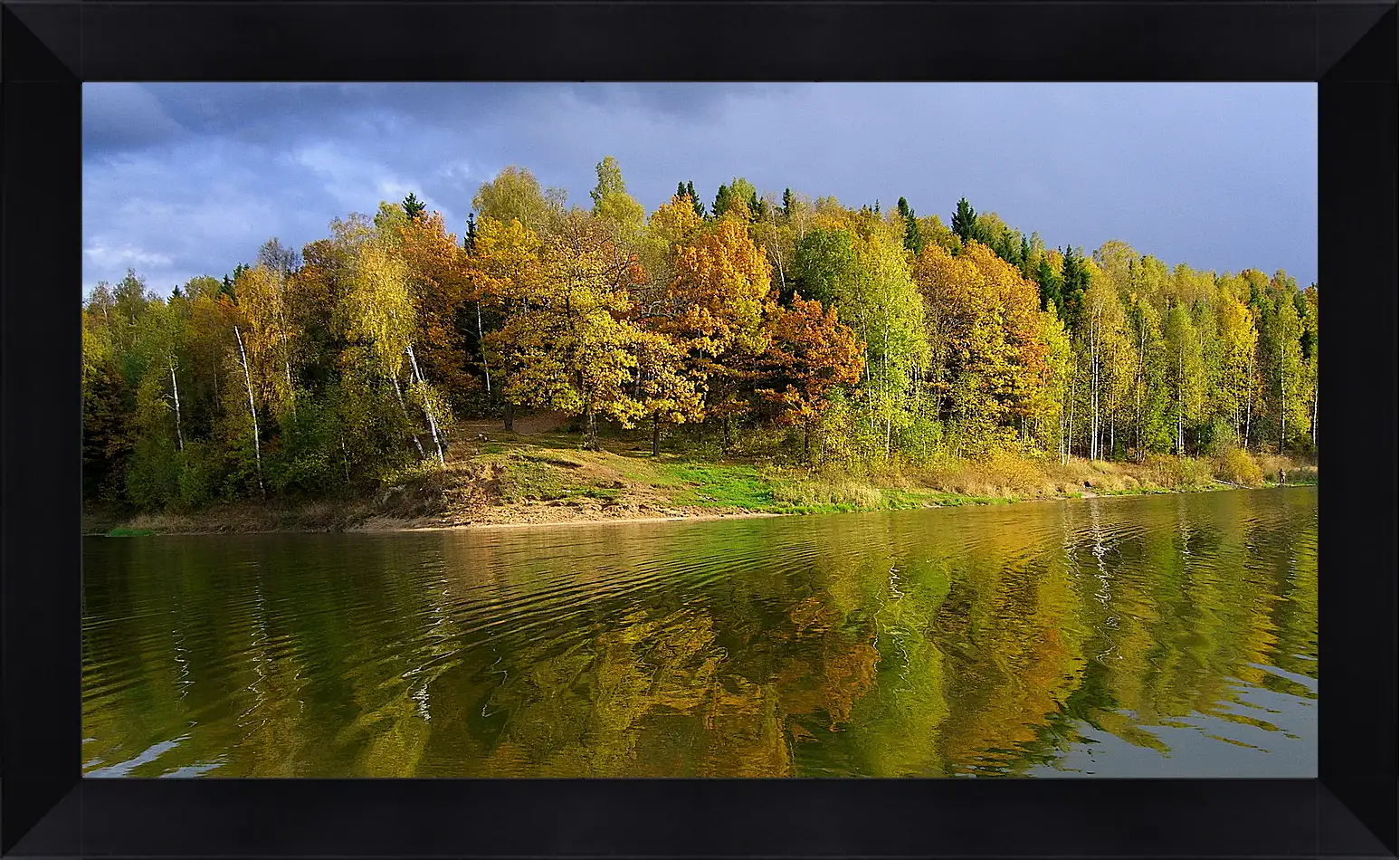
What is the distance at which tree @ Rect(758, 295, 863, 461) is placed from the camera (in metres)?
10.5

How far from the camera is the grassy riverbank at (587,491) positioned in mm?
8734

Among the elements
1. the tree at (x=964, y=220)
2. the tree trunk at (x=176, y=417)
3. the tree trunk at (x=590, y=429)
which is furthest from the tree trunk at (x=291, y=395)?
the tree at (x=964, y=220)

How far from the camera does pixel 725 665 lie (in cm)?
263

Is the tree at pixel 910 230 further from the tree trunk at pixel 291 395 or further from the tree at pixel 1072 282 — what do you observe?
the tree trunk at pixel 291 395

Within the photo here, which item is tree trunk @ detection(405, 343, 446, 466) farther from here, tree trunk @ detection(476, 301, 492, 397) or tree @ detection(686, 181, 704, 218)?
tree @ detection(686, 181, 704, 218)

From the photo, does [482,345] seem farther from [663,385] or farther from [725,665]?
[725,665]

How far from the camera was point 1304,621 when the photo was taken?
9.84ft

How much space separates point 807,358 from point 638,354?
235 cm

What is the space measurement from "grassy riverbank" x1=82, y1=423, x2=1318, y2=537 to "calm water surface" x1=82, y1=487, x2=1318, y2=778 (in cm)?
338
